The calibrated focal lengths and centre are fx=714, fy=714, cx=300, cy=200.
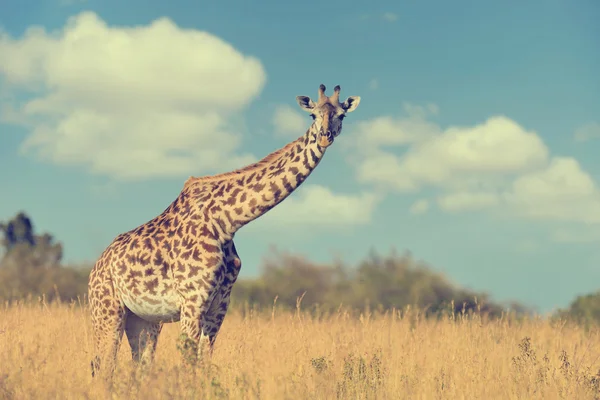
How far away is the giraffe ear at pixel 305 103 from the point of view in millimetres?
9852

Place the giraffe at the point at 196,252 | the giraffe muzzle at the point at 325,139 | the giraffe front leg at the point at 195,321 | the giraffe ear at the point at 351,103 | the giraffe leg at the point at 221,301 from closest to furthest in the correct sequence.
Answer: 1. the giraffe muzzle at the point at 325,139
2. the giraffe front leg at the point at 195,321
3. the giraffe at the point at 196,252
4. the giraffe leg at the point at 221,301
5. the giraffe ear at the point at 351,103

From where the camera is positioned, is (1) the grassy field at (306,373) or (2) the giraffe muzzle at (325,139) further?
(2) the giraffe muzzle at (325,139)

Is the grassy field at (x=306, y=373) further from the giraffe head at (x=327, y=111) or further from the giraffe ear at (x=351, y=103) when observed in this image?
the giraffe ear at (x=351, y=103)

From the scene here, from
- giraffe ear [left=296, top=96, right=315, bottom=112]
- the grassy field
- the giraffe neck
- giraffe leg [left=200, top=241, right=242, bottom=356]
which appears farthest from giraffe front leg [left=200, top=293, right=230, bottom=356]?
giraffe ear [left=296, top=96, right=315, bottom=112]

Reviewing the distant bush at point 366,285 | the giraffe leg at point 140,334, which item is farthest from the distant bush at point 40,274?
the giraffe leg at point 140,334

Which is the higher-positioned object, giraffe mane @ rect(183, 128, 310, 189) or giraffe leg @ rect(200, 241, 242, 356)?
giraffe mane @ rect(183, 128, 310, 189)

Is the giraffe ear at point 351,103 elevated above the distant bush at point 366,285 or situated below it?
above

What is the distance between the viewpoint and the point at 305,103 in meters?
9.90

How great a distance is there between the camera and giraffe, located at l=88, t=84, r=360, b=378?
959cm

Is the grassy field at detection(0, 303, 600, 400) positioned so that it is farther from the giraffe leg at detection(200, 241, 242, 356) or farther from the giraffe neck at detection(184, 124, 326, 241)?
the giraffe neck at detection(184, 124, 326, 241)

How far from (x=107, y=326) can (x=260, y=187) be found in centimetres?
313

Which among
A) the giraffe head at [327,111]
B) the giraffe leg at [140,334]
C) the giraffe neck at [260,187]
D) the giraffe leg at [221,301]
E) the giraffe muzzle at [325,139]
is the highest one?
the giraffe head at [327,111]

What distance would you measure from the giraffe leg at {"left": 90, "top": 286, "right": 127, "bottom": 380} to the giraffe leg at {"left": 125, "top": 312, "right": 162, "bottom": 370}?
270 mm

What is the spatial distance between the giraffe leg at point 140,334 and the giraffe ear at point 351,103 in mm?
4334
